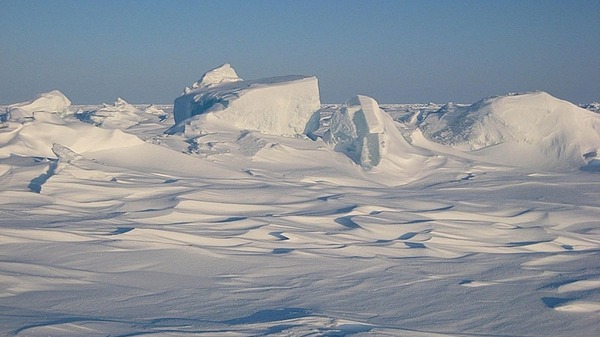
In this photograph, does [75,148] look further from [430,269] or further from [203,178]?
[430,269]

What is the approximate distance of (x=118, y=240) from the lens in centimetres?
643

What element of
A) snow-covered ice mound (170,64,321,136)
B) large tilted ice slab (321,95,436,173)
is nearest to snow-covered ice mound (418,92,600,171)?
large tilted ice slab (321,95,436,173)

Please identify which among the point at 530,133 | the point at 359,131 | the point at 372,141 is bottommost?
the point at 530,133

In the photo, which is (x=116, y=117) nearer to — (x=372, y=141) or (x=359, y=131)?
(x=359, y=131)

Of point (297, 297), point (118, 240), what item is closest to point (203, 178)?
point (118, 240)

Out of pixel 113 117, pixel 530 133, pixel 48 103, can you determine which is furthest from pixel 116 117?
pixel 530 133

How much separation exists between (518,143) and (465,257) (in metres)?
9.07

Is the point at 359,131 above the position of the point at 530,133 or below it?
above

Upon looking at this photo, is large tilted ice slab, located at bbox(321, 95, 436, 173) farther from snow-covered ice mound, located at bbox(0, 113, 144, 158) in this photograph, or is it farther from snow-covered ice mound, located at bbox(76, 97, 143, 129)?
snow-covered ice mound, located at bbox(76, 97, 143, 129)

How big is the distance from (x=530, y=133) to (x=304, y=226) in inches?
350

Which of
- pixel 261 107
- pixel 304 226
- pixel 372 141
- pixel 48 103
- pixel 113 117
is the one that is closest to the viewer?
pixel 304 226

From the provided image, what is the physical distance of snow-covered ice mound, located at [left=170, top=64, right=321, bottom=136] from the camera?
14.4 m

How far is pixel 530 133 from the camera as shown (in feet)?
49.5

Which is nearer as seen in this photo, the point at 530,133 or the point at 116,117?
the point at 530,133
